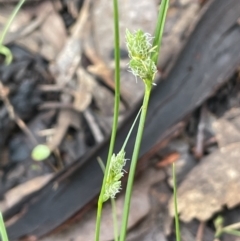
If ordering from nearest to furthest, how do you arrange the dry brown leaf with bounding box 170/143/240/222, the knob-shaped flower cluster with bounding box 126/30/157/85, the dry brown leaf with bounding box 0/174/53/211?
the knob-shaped flower cluster with bounding box 126/30/157/85 → the dry brown leaf with bounding box 170/143/240/222 → the dry brown leaf with bounding box 0/174/53/211

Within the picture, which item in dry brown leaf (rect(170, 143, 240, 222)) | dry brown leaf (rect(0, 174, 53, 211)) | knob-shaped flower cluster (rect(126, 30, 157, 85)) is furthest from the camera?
dry brown leaf (rect(0, 174, 53, 211))

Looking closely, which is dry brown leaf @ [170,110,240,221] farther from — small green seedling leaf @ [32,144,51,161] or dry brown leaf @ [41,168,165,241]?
small green seedling leaf @ [32,144,51,161]

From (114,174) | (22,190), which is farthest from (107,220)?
(114,174)

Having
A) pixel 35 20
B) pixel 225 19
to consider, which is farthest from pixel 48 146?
pixel 225 19

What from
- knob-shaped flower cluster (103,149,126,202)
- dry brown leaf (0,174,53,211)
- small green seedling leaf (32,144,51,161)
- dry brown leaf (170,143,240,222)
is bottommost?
knob-shaped flower cluster (103,149,126,202)

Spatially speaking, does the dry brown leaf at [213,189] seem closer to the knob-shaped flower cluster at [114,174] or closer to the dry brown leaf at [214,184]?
the dry brown leaf at [214,184]

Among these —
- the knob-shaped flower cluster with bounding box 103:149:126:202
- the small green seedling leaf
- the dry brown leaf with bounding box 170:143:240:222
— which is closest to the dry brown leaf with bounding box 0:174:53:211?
the small green seedling leaf

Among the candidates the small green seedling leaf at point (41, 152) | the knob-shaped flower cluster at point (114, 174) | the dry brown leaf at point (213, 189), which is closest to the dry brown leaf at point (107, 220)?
the dry brown leaf at point (213, 189)
